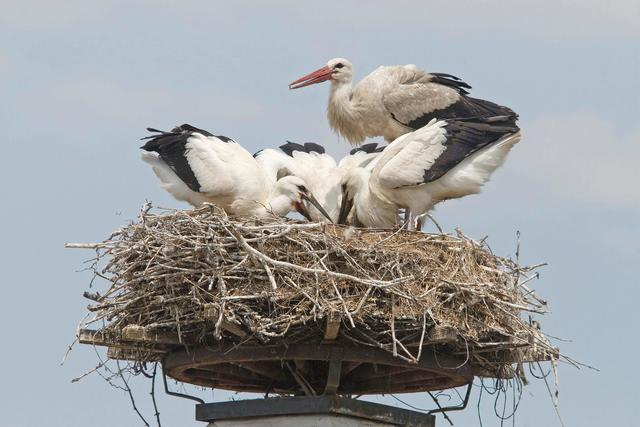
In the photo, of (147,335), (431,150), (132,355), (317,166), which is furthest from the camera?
(317,166)

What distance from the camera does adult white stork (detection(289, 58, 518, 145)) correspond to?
1170 cm

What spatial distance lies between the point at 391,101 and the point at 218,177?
2029mm

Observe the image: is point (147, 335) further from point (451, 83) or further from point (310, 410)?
point (451, 83)

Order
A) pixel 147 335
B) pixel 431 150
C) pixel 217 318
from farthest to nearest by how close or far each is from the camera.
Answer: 1. pixel 431 150
2. pixel 147 335
3. pixel 217 318

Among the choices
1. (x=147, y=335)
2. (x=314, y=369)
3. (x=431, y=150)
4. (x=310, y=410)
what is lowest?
(x=310, y=410)

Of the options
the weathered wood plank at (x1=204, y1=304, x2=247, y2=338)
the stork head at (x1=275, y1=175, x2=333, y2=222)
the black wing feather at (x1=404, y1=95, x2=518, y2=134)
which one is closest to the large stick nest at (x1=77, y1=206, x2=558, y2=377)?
the weathered wood plank at (x1=204, y1=304, x2=247, y2=338)

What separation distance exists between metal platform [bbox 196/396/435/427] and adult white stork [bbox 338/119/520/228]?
2.26 meters

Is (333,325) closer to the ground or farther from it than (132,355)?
closer to the ground

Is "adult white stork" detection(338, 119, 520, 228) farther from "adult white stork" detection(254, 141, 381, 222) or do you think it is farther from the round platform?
the round platform

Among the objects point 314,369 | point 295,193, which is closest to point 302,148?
point 295,193

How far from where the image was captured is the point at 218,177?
1034 centimetres

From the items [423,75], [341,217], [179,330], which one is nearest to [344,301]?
[179,330]

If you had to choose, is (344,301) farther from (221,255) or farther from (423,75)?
(423,75)

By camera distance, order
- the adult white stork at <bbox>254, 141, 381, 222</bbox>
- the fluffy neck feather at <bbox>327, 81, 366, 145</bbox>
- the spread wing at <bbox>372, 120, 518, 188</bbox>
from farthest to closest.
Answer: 1. the fluffy neck feather at <bbox>327, 81, 366, 145</bbox>
2. the adult white stork at <bbox>254, 141, 381, 222</bbox>
3. the spread wing at <bbox>372, 120, 518, 188</bbox>
